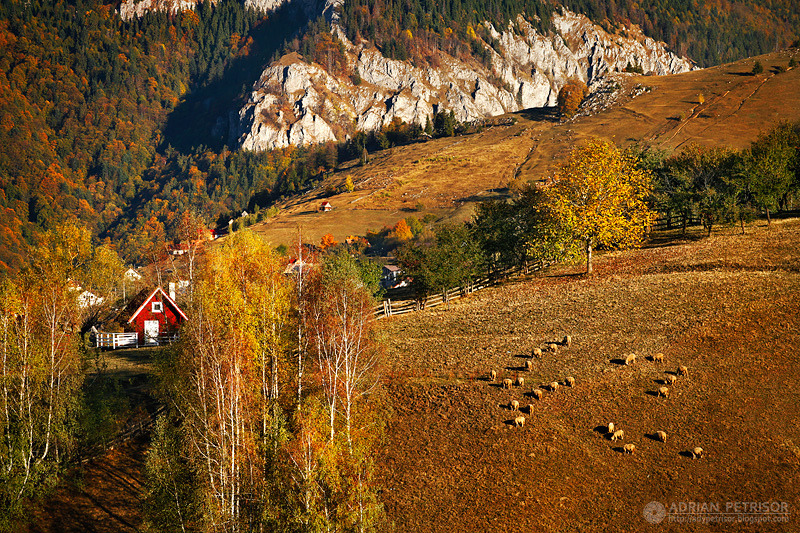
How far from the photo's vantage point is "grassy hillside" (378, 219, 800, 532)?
84.4 feet

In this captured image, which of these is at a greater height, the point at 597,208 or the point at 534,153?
the point at 534,153

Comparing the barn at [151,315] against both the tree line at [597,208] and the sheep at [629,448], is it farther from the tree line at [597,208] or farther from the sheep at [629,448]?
the sheep at [629,448]

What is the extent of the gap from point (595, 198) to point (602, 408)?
29.9 m

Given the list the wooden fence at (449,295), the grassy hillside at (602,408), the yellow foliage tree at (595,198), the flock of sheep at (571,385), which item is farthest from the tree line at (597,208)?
the flock of sheep at (571,385)

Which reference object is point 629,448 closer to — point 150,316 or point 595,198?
point 595,198

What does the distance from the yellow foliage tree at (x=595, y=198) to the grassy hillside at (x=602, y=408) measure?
739 cm

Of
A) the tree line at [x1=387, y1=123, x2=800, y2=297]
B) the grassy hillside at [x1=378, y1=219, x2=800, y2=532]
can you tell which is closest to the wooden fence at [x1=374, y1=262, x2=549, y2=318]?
the tree line at [x1=387, y1=123, x2=800, y2=297]

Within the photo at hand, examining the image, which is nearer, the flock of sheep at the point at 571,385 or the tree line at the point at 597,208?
the flock of sheep at the point at 571,385

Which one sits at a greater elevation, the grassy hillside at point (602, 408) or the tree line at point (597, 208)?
the tree line at point (597, 208)

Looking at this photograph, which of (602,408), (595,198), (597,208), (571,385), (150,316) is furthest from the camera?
(150,316)

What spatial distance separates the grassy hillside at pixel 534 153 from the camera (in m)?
151

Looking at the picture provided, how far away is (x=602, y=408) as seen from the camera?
31.8 m

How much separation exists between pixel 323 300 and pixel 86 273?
66719 millimetres

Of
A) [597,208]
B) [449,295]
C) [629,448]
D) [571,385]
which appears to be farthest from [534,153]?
[629,448]
